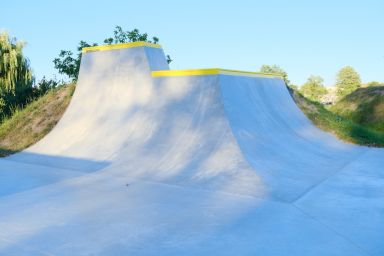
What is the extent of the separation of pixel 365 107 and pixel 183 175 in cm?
1799

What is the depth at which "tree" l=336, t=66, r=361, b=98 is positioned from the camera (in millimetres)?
54781

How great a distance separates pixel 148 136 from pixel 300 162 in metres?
3.74

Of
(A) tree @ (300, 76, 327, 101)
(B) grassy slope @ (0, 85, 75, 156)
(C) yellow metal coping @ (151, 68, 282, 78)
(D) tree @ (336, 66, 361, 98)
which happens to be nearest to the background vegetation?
(B) grassy slope @ (0, 85, 75, 156)

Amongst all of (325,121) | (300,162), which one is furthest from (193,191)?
(325,121)

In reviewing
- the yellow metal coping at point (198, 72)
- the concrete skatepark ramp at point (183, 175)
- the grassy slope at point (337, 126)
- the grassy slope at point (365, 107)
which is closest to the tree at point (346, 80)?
the grassy slope at point (365, 107)

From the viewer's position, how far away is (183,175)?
7.18m

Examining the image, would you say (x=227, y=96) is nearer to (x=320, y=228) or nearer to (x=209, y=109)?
(x=209, y=109)

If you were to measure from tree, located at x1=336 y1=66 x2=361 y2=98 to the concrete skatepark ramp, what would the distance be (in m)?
45.7

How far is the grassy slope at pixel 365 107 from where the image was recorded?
66.5ft

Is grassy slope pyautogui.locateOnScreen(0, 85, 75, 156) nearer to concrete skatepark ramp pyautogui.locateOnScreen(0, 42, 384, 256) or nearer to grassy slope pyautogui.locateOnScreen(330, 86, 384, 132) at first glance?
concrete skatepark ramp pyautogui.locateOnScreen(0, 42, 384, 256)

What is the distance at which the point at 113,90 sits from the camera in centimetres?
1163

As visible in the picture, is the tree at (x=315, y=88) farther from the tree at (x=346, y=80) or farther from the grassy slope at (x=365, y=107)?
the grassy slope at (x=365, y=107)

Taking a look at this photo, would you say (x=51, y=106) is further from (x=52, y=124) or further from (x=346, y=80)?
(x=346, y=80)

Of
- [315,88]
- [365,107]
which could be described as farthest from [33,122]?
[315,88]
